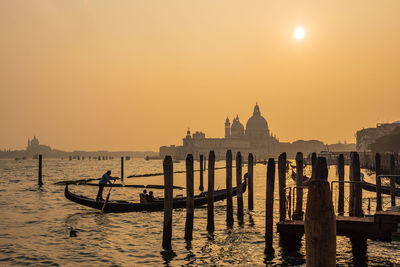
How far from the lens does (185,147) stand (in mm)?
174750

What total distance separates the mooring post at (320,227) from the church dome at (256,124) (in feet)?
555

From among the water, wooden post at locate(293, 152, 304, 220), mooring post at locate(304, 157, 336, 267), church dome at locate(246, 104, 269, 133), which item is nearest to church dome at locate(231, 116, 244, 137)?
church dome at locate(246, 104, 269, 133)

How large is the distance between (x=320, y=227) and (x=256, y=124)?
171203 millimetres

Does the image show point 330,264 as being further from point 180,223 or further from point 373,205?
point 373,205

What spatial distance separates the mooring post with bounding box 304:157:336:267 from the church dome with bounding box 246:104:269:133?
169155 millimetres

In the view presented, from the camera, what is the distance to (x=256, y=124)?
17538 centimetres

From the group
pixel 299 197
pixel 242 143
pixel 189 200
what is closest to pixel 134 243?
pixel 189 200

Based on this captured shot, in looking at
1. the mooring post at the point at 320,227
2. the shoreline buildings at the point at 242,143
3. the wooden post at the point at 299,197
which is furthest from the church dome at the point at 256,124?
the mooring post at the point at 320,227

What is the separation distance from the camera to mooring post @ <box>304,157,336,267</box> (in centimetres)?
536

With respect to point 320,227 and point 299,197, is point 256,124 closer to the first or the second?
point 299,197

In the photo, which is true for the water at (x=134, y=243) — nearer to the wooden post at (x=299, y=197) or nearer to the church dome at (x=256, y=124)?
the wooden post at (x=299, y=197)

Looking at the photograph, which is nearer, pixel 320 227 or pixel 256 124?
pixel 320 227

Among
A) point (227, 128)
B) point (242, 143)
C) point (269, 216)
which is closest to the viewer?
point (269, 216)

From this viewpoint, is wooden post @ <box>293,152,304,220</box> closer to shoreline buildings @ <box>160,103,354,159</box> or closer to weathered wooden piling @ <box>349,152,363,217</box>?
weathered wooden piling @ <box>349,152,363,217</box>
